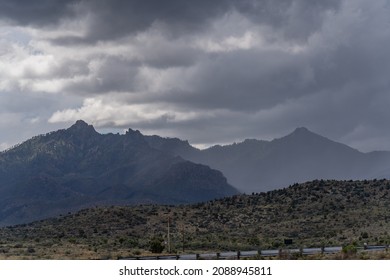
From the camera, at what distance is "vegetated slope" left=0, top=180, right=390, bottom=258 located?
97.2m

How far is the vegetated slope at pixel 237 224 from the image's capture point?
9719cm

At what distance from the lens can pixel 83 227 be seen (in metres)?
136

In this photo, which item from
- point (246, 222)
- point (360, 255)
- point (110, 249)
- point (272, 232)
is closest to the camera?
point (360, 255)

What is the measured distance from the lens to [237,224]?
431ft

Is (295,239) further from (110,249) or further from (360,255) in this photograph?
(360,255)

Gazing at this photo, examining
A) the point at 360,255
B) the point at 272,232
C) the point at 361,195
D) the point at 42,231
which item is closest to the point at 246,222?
the point at 272,232
